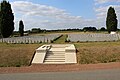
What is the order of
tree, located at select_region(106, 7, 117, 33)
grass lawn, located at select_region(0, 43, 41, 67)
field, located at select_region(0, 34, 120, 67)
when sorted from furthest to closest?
tree, located at select_region(106, 7, 117, 33), field, located at select_region(0, 34, 120, 67), grass lawn, located at select_region(0, 43, 41, 67)

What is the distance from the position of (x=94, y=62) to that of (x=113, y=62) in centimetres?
139

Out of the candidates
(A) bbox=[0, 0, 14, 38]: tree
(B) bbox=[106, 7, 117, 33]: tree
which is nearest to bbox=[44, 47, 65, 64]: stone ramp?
(A) bbox=[0, 0, 14, 38]: tree

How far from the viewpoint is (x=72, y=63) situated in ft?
55.6

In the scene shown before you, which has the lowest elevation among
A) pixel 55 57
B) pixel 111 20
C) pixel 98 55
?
pixel 55 57

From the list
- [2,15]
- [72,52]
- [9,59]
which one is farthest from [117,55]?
[2,15]

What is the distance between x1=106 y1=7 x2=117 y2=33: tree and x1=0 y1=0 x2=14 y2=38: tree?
30.0 m

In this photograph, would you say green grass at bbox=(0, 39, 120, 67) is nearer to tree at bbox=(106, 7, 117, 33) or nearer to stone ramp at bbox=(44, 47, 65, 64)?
stone ramp at bbox=(44, 47, 65, 64)

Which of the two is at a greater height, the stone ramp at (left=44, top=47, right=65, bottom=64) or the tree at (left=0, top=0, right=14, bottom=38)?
the tree at (left=0, top=0, right=14, bottom=38)

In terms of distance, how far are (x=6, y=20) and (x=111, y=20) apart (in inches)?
1289

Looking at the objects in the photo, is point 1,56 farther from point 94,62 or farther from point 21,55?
point 94,62

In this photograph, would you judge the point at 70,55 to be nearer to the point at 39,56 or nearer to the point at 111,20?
the point at 39,56

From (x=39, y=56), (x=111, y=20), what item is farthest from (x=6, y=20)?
(x=111, y=20)

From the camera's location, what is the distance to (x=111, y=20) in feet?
215

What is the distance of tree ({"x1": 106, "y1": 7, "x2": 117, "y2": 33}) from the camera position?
65.2m
